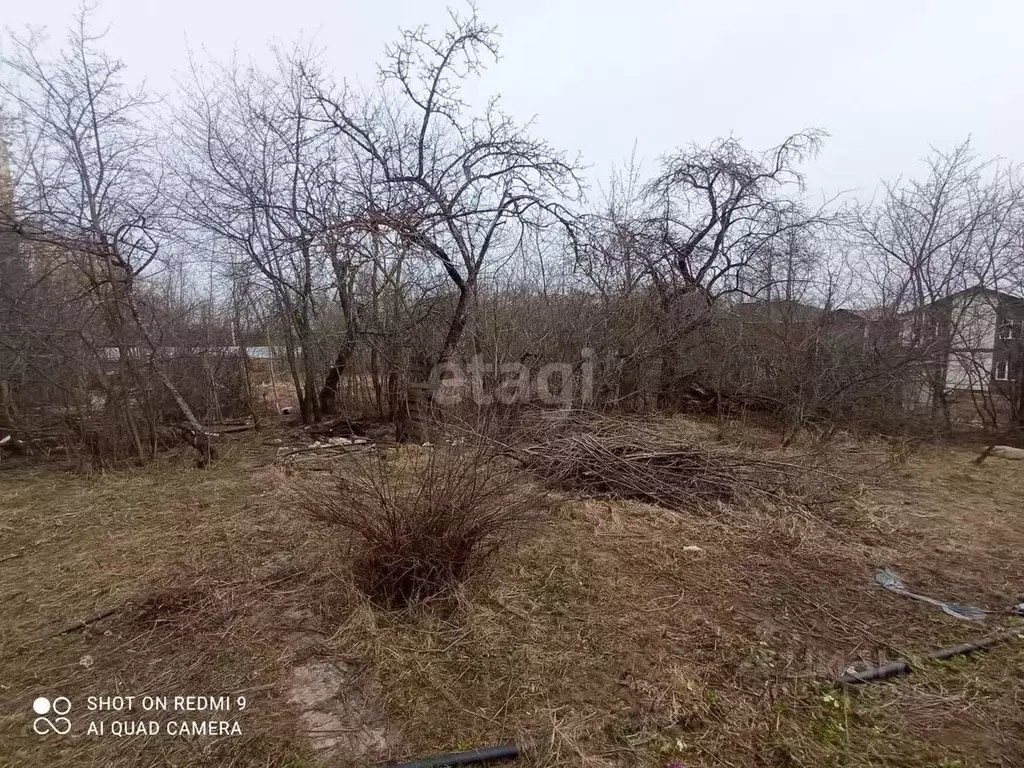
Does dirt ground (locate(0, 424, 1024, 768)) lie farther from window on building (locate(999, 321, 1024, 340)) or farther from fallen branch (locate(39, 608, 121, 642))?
window on building (locate(999, 321, 1024, 340))

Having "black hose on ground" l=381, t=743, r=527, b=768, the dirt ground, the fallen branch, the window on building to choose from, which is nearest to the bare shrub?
the dirt ground

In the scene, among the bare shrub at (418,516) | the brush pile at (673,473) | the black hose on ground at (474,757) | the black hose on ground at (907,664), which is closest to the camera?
the black hose on ground at (474,757)

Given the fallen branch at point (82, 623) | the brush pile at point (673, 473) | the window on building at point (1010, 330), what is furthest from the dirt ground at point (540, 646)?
the window on building at point (1010, 330)

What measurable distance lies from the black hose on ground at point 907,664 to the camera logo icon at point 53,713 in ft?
10.7

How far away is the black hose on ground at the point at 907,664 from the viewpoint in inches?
87.8

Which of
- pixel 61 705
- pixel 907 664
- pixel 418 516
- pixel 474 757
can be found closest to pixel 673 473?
pixel 907 664

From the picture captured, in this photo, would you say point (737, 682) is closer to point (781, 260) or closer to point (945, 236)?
point (781, 260)

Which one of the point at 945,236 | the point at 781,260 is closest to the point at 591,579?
the point at 781,260

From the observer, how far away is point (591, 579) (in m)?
3.09

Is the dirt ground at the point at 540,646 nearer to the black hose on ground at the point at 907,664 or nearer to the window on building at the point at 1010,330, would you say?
the black hose on ground at the point at 907,664

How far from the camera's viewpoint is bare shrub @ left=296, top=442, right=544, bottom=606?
262cm

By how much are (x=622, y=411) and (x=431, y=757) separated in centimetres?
654

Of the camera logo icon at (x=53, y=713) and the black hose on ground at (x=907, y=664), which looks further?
the black hose on ground at (x=907, y=664)

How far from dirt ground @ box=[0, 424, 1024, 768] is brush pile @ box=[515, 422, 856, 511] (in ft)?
1.61
